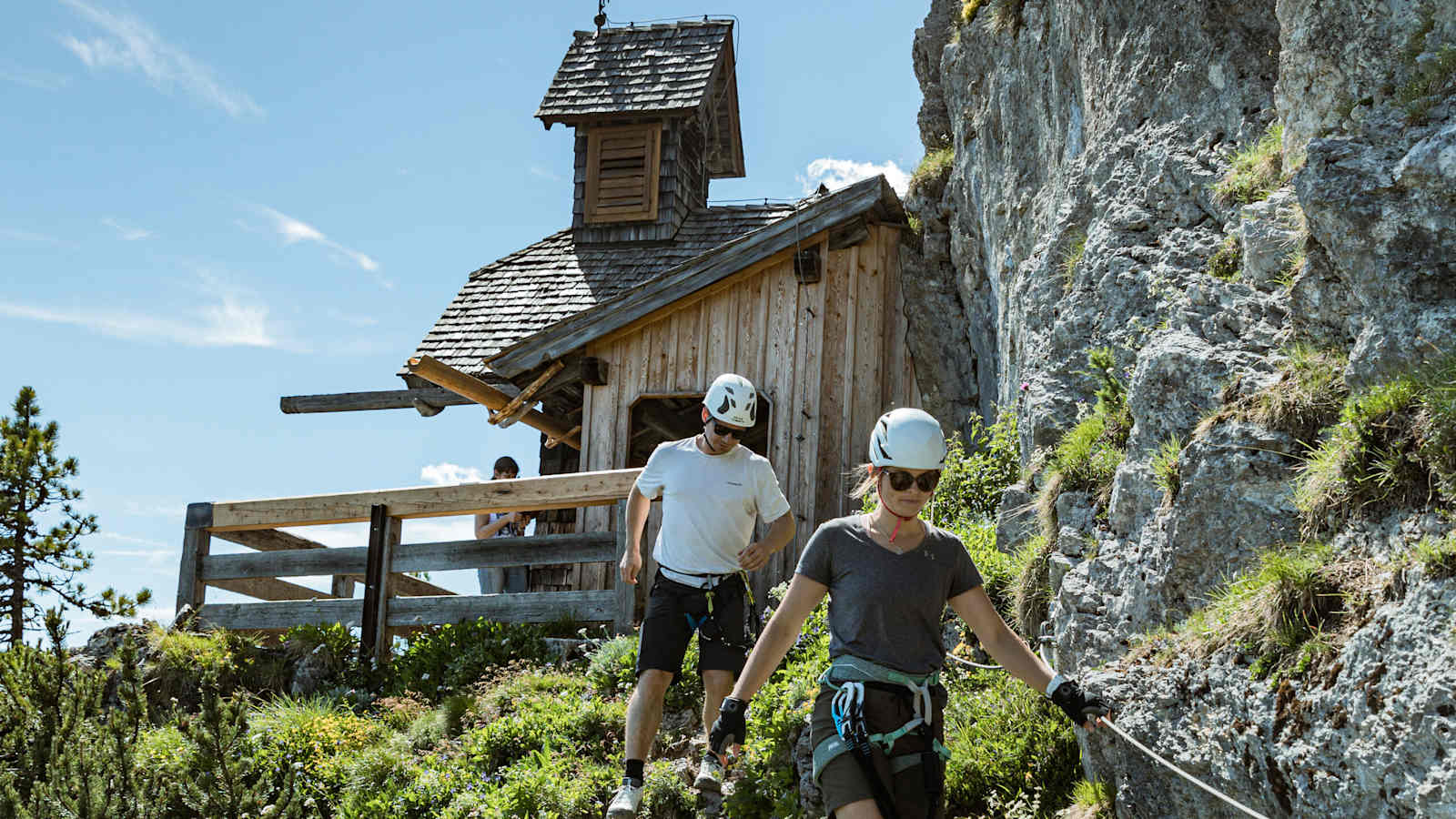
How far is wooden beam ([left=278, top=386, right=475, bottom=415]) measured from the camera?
15656 millimetres

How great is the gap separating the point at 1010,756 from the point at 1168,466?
1.78 metres

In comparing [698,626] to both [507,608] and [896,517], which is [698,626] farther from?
[507,608]

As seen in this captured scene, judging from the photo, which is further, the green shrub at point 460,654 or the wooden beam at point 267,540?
Answer: the wooden beam at point 267,540

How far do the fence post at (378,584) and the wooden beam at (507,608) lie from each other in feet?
0.36

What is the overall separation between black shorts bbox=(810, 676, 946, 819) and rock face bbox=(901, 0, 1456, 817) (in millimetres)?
1082

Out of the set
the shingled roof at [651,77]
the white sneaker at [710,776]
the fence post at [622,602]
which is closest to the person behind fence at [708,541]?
the white sneaker at [710,776]

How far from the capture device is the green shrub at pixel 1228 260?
21.0 ft

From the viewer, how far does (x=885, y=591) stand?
15.2ft

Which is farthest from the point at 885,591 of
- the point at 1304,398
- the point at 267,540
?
the point at 267,540

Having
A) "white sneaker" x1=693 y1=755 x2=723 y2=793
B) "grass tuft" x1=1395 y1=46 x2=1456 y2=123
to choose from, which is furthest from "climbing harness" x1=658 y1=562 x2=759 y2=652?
"grass tuft" x1=1395 y1=46 x2=1456 y2=123

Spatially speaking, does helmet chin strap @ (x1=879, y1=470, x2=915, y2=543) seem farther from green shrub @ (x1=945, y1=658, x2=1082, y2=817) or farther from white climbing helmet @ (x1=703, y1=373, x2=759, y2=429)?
white climbing helmet @ (x1=703, y1=373, x2=759, y2=429)

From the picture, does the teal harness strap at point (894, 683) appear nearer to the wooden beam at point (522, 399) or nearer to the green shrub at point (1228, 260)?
the green shrub at point (1228, 260)

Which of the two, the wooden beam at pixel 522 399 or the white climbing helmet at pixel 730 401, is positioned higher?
the wooden beam at pixel 522 399

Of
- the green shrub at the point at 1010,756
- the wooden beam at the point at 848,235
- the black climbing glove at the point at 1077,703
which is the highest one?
the wooden beam at the point at 848,235
